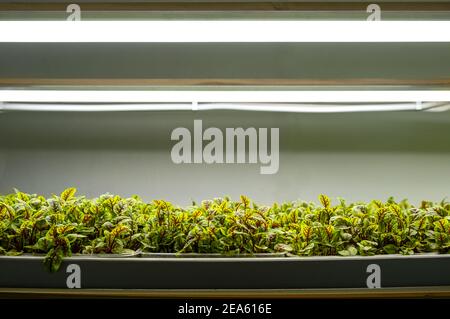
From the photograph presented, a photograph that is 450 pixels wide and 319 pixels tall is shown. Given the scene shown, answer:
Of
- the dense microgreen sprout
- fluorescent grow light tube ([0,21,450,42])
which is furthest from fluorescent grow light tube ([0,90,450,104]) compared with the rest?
the dense microgreen sprout

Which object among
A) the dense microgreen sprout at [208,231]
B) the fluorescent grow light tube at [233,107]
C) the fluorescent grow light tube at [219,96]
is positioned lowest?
the dense microgreen sprout at [208,231]

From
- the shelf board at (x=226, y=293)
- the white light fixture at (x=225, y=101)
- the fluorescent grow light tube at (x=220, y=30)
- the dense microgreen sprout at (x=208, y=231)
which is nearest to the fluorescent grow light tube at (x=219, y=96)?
the white light fixture at (x=225, y=101)

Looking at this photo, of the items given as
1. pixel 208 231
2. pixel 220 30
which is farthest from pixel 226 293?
pixel 220 30

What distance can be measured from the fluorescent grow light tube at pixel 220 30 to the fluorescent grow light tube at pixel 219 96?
0.92 feet

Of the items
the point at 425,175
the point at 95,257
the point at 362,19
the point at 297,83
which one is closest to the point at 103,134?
the point at 95,257

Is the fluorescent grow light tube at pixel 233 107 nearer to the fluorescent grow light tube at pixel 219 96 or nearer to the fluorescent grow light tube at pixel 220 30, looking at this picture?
the fluorescent grow light tube at pixel 219 96

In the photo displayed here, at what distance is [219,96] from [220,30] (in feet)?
1.14

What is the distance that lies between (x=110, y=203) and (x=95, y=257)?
0.27 m

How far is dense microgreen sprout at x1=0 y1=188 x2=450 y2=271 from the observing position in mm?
990

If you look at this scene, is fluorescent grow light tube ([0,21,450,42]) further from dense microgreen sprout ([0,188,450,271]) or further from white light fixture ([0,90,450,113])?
dense microgreen sprout ([0,188,450,271])

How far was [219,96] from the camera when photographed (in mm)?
1349

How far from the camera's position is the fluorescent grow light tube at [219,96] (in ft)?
4.36

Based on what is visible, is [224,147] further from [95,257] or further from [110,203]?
[95,257]

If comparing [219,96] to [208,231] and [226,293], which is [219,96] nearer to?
[208,231]
